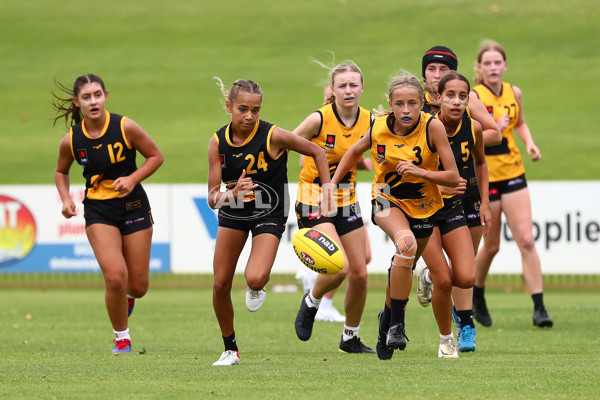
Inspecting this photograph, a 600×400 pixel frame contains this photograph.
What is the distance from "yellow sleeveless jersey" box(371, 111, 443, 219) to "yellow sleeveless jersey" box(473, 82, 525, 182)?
313 centimetres

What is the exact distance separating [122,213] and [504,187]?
4.36 metres

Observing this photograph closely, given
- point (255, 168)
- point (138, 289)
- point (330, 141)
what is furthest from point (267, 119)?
point (255, 168)

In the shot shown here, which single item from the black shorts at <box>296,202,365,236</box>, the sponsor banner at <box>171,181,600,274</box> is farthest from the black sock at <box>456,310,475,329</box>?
the sponsor banner at <box>171,181,600,274</box>

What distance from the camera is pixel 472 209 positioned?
27.9 ft

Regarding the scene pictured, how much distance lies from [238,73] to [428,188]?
24609 millimetres

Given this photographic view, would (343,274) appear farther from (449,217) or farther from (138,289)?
(138,289)

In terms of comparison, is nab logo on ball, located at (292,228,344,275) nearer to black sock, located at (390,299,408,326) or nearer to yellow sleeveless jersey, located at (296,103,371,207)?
black sock, located at (390,299,408,326)

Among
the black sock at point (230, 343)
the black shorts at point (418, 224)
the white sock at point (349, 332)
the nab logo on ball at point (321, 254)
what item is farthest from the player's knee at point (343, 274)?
the black sock at point (230, 343)

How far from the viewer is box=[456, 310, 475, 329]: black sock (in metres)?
8.41

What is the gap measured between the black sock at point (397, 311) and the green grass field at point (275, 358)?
31 cm

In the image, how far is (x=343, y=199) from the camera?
27.6 ft

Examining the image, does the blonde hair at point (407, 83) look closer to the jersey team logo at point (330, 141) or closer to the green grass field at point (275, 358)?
the jersey team logo at point (330, 141)

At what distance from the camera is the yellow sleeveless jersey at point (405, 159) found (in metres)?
7.34

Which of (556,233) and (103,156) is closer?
(103,156)
